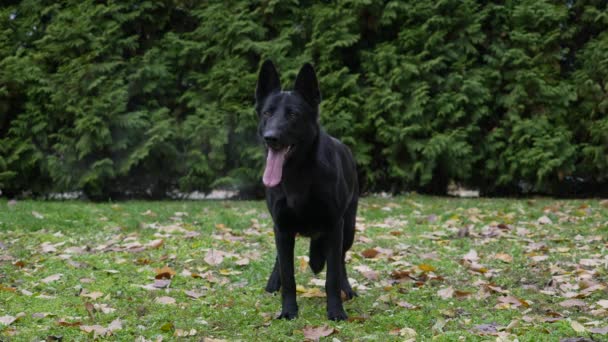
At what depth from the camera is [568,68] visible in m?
10.2

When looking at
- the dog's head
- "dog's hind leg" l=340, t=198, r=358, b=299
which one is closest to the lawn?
"dog's hind leg" l=340, t=198, r=358, b=299

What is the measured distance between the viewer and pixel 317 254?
4.27 m

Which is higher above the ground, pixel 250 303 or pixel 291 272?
pixel 291 272

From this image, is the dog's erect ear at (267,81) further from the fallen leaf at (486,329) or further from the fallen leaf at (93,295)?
the fallen leaf at (486,329)

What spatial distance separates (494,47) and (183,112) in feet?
16.9

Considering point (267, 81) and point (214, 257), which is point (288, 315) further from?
point (214, 257)

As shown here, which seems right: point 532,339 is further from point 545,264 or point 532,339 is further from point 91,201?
point 91,201

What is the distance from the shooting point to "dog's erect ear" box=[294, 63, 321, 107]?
12.7ft

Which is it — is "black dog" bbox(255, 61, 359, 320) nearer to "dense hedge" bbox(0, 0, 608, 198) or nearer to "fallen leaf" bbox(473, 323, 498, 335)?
"fallen leaf" bbox(473, 323, 498, 335)

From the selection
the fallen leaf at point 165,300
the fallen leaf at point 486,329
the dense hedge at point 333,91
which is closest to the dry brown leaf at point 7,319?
the fallen leaf at point 165,300

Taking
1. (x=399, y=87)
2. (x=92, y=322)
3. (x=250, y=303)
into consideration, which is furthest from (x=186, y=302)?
(x=399, y=87)

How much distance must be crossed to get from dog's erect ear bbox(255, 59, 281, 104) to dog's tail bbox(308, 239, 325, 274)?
1.01 m

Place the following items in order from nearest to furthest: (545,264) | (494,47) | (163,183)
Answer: (545,264)
(494,47)
(163,183)

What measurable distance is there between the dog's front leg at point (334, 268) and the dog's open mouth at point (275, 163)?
511mm
